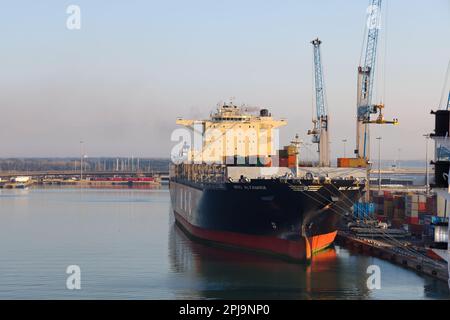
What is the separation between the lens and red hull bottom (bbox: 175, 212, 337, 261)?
33.4 metres

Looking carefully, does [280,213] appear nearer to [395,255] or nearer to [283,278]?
[283,278]

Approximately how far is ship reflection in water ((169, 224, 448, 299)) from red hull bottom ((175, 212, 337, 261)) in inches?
16.9

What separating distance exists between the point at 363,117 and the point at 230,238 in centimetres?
2524

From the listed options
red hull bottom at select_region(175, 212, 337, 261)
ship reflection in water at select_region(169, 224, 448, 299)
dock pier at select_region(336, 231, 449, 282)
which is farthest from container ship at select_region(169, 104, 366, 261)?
dock pier at select_region(336, 231, 449, 282)

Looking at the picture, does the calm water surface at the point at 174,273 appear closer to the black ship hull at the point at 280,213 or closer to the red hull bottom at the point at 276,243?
the red hull bottom at the point at 276,243

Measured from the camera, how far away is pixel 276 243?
34.2 meters

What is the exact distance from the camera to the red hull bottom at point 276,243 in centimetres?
3338

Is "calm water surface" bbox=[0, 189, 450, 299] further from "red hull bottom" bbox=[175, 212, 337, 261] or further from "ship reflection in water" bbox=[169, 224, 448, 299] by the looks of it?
"red hull bottom" bbox=[175, 212, 337, 261]

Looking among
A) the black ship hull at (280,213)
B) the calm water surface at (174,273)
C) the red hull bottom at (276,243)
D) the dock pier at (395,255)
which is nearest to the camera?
the calm water surface at (174,273)

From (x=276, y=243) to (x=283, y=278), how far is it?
4393 millimetres

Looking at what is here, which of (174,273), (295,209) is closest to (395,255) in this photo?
(295,209)

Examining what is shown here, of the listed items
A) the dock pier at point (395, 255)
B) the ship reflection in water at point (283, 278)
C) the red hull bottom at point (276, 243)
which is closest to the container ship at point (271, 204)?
the red hull bottom at point (276, 243)
